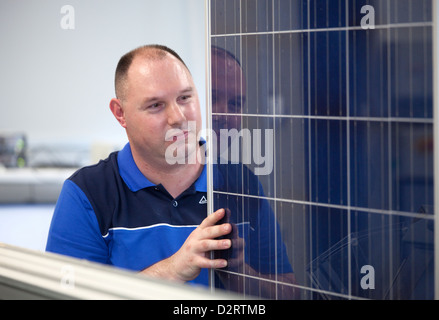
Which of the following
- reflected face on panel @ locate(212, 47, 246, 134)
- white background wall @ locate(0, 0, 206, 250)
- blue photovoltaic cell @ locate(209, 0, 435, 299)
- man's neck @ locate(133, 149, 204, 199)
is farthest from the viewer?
white background wall @ locate(0, 0, 206, 250)

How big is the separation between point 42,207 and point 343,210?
414 centimetres

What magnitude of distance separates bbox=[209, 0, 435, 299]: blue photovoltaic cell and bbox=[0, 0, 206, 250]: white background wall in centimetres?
250

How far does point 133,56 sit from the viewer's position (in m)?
1.65

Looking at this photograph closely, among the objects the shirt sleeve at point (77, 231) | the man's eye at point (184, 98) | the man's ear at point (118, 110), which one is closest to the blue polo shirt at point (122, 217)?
the shirt sleeve at point (77, 231)

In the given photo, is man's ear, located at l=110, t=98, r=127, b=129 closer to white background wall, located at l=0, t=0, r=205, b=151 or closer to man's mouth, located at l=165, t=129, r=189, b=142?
man's mouth, located at l=165, t=129, r=189, b=142

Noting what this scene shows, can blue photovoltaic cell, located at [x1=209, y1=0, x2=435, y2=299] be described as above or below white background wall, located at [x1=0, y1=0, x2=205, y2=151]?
below

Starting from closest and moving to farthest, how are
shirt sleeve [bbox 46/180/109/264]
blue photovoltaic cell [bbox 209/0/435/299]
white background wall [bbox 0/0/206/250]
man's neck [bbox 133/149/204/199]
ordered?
1. blue photovoltaic cell [bbox 209/0/435/299]
2. shirt sleeve [bbox 46/180/109/264]
3. man's neck [bbox 133/149/204/199]
4. white background wall [bbox 0/0/206/250]

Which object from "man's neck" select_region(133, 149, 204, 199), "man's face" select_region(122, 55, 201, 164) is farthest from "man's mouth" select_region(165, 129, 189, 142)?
"man's neck" select_region(133, 149, 204, 199)

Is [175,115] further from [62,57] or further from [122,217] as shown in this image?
[62,57]

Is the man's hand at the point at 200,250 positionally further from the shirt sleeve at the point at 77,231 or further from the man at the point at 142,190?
the shirt sleeve at the point at 77,231

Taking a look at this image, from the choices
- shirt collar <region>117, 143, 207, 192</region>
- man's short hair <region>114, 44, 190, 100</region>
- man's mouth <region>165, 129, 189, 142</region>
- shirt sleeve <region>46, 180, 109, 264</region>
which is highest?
man's short hair <region>114, 44, 190, 100</region>

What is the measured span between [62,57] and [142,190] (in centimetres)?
399

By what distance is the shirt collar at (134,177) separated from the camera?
1.65m

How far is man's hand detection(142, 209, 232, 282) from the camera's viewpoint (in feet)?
4.17
